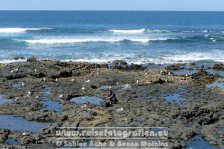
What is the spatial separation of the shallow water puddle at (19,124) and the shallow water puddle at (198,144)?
7223 mm

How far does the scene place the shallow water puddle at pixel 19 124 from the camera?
67.8ft

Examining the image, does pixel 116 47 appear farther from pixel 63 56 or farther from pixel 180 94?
pixel 180 94

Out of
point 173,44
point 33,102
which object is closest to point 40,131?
point 33,102

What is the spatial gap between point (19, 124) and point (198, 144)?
8954 millimetres

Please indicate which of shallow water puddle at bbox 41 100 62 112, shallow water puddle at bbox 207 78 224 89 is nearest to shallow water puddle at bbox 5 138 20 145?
shallow water puddle at bbox 41 100 62 112

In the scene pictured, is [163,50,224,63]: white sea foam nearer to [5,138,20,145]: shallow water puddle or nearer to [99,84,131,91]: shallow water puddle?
[99,84,131,91]: shallow water puddle

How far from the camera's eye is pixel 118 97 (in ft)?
85.7

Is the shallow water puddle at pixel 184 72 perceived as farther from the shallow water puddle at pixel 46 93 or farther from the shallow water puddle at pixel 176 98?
the shallow water puddle at pixel 46 93

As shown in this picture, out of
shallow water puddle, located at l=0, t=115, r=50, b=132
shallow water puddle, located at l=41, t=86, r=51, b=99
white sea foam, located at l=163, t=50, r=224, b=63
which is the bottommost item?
shallow water puddle, located at l=0, t=115, r=50, b=132

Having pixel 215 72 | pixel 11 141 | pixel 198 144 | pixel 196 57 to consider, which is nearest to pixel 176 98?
pixel 198 144

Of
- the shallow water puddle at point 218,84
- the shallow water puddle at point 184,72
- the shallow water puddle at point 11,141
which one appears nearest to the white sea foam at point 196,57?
the shallow water puddle at point 184,72

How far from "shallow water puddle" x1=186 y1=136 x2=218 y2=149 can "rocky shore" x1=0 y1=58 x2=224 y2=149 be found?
0.20 meters

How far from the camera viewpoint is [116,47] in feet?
182

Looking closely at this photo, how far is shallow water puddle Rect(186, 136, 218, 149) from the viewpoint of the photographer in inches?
722
